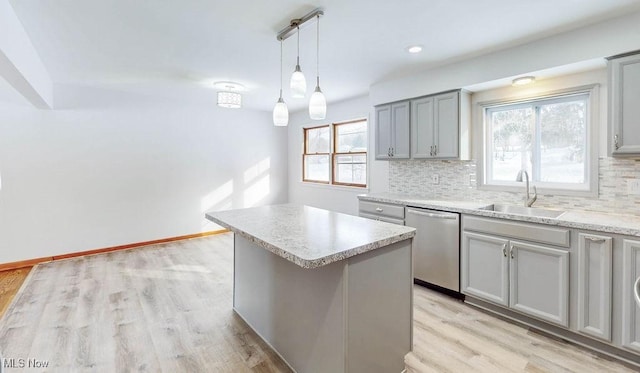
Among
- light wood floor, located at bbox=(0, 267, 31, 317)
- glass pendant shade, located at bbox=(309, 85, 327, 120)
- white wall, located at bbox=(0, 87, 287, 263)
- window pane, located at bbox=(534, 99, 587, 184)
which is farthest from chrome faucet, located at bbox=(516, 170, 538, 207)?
light wood floor, located at bbox=(0, 267, 31, 317)

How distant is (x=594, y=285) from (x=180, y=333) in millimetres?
3030

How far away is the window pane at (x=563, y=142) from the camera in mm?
2705

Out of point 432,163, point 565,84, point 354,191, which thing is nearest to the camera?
point 565,84

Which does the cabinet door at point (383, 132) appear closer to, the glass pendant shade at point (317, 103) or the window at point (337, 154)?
the window at point (337, 154)

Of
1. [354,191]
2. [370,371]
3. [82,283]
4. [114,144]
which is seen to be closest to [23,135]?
[114,144]

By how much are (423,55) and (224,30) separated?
187cm

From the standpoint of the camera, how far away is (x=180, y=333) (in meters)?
2.41

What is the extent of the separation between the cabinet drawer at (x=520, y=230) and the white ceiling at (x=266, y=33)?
5.07 ft

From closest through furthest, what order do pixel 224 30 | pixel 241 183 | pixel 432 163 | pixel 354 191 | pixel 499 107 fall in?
pixel 224 30
pixel 499 107
pixel 432 163
pixel 354 191
pixel 241 183

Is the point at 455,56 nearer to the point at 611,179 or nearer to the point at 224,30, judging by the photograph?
the point at 611,179

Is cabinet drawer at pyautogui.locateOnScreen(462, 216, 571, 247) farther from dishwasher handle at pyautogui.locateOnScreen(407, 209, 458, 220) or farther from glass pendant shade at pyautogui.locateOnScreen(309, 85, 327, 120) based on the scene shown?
Result: glass pendant shade at pyautogui.locateOnScreen(309, 85, 327, 120)

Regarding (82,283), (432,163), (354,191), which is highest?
(432,163)

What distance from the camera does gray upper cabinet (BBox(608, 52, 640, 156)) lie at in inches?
84.4

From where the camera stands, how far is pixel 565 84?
271 cm
